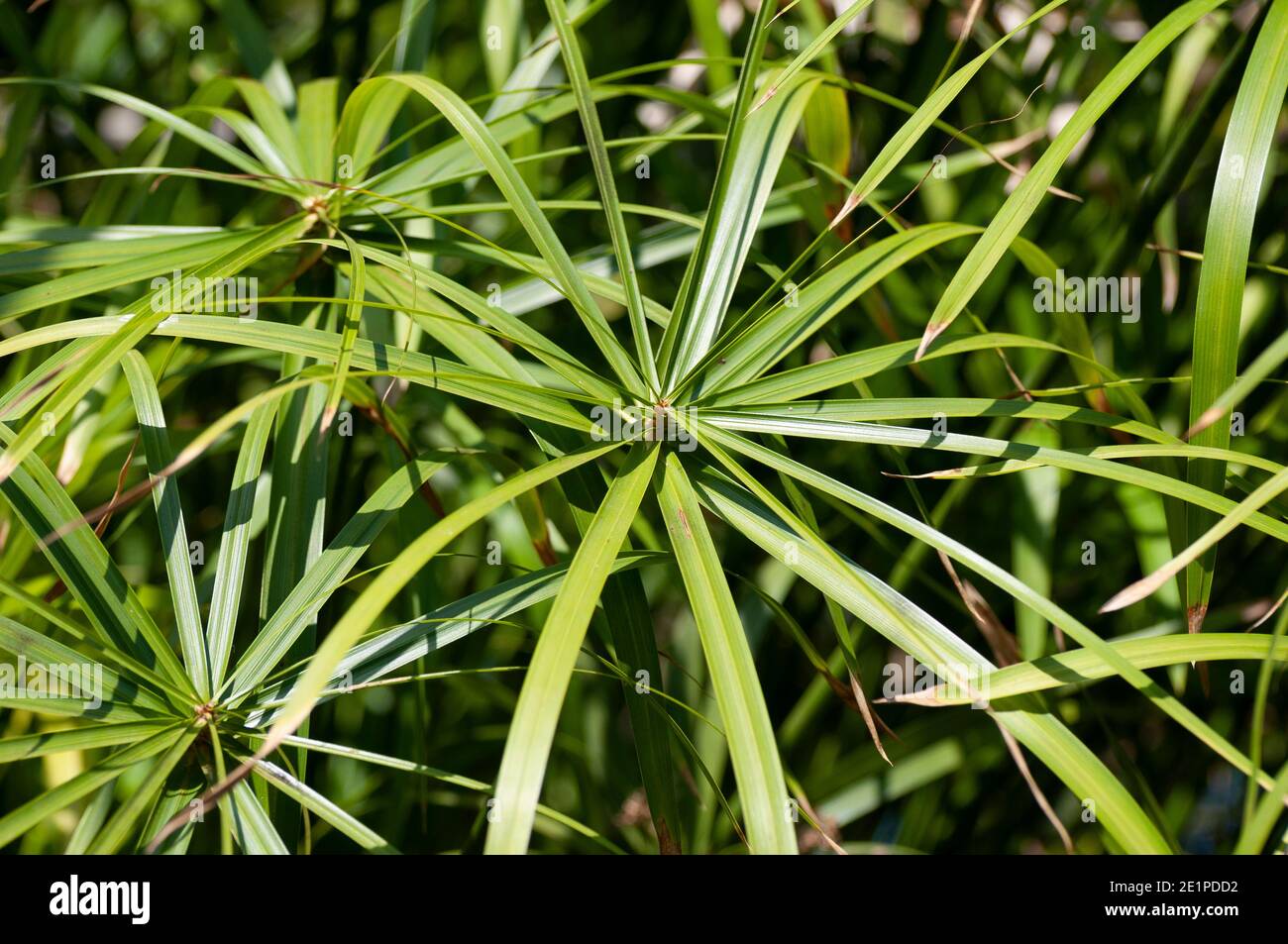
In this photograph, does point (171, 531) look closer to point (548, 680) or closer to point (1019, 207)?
point (548, 680)

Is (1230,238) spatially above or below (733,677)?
above

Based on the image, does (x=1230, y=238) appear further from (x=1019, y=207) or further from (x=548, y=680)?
(x=548, y=680)

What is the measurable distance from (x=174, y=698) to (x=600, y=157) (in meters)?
0.44

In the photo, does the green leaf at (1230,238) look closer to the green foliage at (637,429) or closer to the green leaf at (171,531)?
the green foliage at (637,429)

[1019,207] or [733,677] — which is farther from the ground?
[1019,207]

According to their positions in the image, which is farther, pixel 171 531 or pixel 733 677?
pixel 171 531

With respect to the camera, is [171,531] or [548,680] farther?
[171,531]

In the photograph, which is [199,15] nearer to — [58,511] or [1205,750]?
[58,511]

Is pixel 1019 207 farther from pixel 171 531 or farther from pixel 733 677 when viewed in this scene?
pixel 171 531

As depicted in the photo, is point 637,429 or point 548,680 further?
point 637,429

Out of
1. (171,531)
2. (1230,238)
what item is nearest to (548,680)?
(171,531)

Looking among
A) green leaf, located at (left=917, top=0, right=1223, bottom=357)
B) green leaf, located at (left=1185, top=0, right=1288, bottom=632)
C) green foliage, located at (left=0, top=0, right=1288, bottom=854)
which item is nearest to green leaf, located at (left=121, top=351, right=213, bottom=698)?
green foliage, located at (left=0, top=0, right=1288, bottom=854)

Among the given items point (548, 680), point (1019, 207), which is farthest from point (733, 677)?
point (1019, 207)

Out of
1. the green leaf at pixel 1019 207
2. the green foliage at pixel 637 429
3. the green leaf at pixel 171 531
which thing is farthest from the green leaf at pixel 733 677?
the green leaf at pixel 171 531
